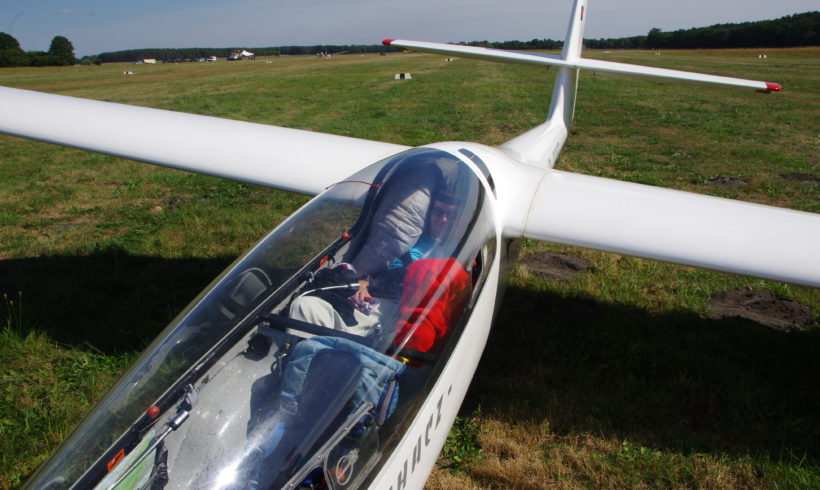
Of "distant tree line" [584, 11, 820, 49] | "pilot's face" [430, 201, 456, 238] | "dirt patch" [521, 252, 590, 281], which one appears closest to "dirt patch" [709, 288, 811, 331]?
"dirt patch" [521, 252, 590, 281]

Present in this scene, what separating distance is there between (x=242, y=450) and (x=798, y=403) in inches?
146

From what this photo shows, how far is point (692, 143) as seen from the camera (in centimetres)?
1220

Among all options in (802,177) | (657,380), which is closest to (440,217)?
(657,380)

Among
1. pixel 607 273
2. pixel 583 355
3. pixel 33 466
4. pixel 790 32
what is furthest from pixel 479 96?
pixel 790 32

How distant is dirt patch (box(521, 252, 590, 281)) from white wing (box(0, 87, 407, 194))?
2043mm

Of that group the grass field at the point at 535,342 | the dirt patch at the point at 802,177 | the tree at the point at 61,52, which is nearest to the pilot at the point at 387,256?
the grass field at the point at 535,342

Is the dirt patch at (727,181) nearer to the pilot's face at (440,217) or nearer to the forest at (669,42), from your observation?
the pilot's face at (440,217)

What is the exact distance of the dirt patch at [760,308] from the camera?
15.0 ft

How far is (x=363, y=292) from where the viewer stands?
7.66 ft

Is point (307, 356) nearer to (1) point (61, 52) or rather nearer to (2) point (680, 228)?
(2) point (680, 228)

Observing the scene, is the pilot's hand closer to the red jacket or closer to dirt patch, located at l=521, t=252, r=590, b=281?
the red jacket

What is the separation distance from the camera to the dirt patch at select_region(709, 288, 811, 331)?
4.58 m

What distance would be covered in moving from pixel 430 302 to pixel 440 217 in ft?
1.82

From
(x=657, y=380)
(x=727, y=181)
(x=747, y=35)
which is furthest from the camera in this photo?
(x=747, y=35)
